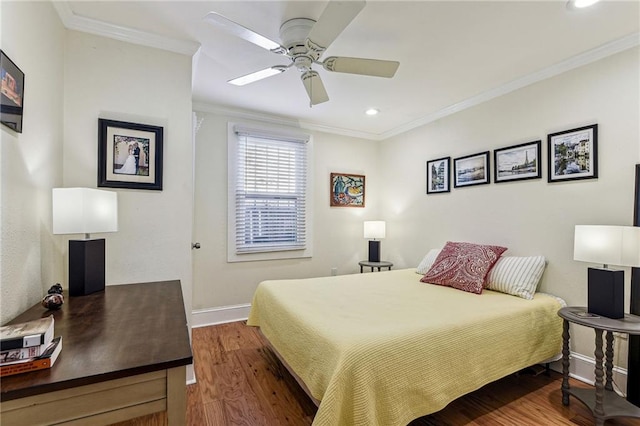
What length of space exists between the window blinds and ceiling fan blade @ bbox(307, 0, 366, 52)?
6.66 ft

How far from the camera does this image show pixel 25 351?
33.3 inches

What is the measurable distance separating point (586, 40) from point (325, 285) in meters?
2.74

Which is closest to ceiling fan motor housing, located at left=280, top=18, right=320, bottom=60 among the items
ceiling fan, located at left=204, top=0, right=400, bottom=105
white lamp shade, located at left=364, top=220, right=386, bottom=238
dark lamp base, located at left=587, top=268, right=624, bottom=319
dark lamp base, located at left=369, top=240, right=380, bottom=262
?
ceiling fan, located at left=204, top=0, right=400, bottom=105

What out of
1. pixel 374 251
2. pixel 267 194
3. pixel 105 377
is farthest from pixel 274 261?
pixel 105 377

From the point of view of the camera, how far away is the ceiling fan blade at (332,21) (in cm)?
142

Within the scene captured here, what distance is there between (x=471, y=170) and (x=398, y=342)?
2.32 metres

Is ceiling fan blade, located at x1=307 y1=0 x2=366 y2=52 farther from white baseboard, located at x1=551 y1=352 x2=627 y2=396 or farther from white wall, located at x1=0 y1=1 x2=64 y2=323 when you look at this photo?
white baseboard, located at x1=551 y1=352 x2=627 y2=396

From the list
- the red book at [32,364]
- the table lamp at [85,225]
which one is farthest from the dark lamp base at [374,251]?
the red book at [32,364]

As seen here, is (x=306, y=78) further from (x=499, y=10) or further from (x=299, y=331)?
(x=299, y=331)

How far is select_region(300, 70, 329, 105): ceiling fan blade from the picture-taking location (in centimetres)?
212

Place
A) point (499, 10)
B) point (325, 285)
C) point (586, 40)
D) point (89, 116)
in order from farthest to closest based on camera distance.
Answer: point (325, 285) < point (586, 40) < point (89, 116) < point (499, 10)

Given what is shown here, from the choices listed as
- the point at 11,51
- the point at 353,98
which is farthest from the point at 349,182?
the point at 11,51

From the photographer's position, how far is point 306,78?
2.15m

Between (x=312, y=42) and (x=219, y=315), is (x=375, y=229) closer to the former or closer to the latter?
(x=219, y=315)
